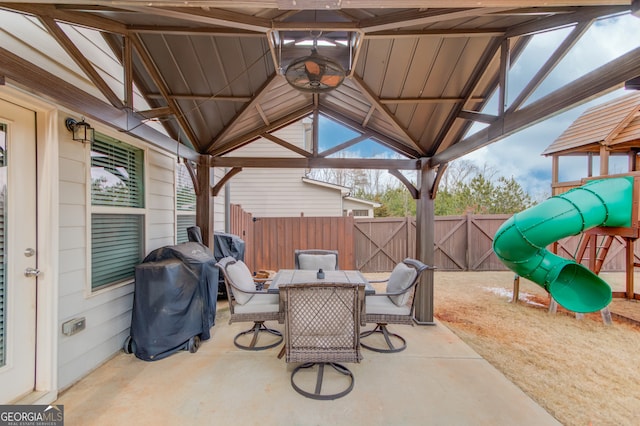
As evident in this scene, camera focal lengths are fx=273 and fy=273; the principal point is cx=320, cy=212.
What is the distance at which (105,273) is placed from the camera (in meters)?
2.70

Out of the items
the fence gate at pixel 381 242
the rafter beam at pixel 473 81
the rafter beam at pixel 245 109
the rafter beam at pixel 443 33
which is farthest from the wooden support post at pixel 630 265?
the rafter beam at pixel 245 109

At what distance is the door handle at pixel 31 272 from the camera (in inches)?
80.1

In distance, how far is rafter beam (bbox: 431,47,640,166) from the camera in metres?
1.51

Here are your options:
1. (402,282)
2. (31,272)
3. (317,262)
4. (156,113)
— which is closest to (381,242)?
(317,262)

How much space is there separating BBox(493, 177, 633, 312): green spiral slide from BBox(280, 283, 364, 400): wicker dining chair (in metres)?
3.23

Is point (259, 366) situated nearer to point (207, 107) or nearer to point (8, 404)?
point (8, 404)

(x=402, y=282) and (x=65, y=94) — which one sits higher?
(x=65, y=94)

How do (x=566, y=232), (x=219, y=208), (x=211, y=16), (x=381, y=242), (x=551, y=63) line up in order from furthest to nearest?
1. (x=381, y=242)
2. (x=219, y=208)
3. (x=566, y=232)
4. (x=551, y=63)
5. (x=211, y=16)

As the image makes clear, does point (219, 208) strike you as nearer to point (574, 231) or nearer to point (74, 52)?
point (74, 52)

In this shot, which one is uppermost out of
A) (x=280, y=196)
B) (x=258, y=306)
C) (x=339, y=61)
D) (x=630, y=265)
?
(x=339, y=61)

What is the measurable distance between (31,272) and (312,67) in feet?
8.42

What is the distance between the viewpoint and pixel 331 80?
2.02m

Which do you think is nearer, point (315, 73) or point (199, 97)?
point (315, 73)

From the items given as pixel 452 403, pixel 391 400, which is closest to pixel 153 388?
pixel 391 400
